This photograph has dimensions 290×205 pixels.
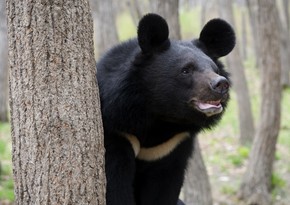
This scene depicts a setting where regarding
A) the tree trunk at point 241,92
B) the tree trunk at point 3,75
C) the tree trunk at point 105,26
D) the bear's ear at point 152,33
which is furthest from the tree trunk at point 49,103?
the tree trunk at point 3,75

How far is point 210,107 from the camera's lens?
3.56m

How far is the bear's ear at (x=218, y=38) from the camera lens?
4027 mm

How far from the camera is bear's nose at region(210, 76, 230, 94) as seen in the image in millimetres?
3432

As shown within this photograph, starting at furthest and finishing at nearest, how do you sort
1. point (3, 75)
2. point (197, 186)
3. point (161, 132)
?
1. point (3, 75)
2. point (197, 186)
3. point (161, 132)

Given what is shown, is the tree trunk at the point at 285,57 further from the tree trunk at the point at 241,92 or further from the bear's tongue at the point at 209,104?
the bear's tongue at the point at 209,104

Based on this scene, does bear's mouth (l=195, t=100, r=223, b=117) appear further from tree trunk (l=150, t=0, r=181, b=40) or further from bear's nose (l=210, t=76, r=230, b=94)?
tree trunk (l=150, t=0, r=181, b=40)

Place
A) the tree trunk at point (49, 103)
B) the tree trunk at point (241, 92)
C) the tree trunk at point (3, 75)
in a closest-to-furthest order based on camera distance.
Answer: the tree trunk at point (49, 103) → the tree trunk at point (241, 92) → the tree trunk at point (3, 75)

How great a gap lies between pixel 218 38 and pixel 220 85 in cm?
76

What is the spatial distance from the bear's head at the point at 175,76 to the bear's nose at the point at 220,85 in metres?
0.03

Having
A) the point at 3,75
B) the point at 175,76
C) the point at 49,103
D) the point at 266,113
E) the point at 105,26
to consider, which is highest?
the point at 49,103

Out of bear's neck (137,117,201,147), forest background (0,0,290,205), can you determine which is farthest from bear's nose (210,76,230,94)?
forest background (0,0,290,205)

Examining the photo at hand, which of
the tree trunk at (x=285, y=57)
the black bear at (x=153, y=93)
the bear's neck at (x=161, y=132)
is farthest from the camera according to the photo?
the tree trunk at (x=285, y=57)

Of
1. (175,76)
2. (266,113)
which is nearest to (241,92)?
(266,113)

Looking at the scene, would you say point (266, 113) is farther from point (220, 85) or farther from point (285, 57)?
point (285, 57)
